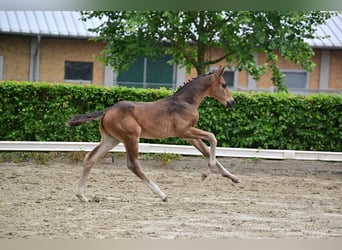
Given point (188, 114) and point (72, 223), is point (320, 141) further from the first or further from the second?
point (72, 223)

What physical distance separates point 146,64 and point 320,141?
9836 millimetres

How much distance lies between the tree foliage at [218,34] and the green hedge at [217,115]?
2.03 m

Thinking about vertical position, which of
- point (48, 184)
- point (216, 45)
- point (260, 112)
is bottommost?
point (48, 184)

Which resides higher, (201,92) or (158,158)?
(201,92)

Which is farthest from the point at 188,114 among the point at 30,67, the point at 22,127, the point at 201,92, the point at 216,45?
the point at 30,67

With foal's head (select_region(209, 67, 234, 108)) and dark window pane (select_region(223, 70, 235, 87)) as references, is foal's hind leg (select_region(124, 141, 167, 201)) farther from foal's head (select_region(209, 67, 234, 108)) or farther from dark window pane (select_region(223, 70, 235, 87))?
dark window pane (select_region(223, 70, 235, 87))

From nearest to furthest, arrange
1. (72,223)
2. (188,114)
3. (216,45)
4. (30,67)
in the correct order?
(72,223) → (188,114) → (216,45) → (30,67)

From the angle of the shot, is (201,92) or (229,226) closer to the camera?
(229,226)

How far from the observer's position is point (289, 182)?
10898 mm

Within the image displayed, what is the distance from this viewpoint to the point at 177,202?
8.40 meters

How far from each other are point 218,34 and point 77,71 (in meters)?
7.07

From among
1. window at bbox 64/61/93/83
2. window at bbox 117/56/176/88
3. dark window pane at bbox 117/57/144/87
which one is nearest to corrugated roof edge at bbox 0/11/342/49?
window at bbox 64/61/93/83

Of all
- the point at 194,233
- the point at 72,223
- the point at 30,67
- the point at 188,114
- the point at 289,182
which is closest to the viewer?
the point at 194,233

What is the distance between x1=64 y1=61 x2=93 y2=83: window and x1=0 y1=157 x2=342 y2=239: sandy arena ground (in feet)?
31.3
